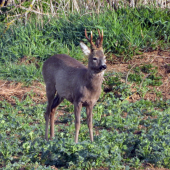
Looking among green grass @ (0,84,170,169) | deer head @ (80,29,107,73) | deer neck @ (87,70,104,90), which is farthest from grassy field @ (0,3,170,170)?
deer head @ (80,29,107,73)

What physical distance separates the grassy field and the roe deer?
438 mm

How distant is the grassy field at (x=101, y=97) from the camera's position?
4660 millimetres

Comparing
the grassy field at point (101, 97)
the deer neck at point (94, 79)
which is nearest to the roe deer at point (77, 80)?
the deer neck at point (94, 79)

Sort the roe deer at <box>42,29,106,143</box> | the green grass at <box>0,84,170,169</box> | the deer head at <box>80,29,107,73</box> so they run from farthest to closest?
1. the roe deer at <box>42,29,106,143</box>
2. the deer head at <box>80,29,107,73</box>
3. the green grass at <box>0,84,170,169</box>

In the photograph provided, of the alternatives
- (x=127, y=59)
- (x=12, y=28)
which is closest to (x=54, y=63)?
(x=127, y=59)

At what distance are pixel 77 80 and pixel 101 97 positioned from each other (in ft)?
7.02

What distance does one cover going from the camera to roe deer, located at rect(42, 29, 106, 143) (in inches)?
212

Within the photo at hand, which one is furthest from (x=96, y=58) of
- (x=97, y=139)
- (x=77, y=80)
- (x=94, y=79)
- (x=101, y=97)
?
(x=101, y=97)

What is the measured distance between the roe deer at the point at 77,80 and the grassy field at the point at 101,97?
438mm

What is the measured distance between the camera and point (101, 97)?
764 centimetres

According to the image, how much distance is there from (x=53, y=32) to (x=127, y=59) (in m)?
→ 2.27

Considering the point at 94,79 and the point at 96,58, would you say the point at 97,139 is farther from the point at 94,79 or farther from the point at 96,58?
the point at 96,58

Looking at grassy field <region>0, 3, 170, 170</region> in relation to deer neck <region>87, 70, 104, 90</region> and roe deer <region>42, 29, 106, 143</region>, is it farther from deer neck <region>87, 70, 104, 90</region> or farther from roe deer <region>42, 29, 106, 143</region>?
deer neck <region>87, 70, 104, 90</region>

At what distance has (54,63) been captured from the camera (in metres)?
6.09
